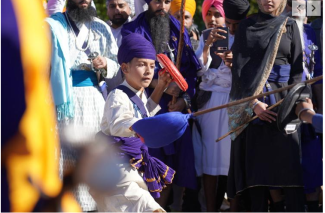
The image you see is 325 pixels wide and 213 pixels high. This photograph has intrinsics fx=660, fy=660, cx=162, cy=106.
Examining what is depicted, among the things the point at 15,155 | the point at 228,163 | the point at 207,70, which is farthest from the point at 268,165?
the point at 15,155

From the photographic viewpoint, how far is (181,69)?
6.02 metres

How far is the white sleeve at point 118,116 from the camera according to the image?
4125 mm

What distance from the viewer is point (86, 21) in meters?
5.94

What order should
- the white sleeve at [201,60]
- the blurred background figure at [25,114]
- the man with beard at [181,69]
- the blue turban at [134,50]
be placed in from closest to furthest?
the blurred background figure at [25,114] → the blue turban at [134,50] → the man with beard at [181,69] → the white sleeve at [201,60]

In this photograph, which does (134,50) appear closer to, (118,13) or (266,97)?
(266,97)

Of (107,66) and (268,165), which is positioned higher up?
(107,66)

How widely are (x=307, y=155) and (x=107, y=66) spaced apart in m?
1.90

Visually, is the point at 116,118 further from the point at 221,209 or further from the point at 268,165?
the point at 221,209

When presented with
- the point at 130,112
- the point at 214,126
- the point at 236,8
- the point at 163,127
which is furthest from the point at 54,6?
the point at 163,127

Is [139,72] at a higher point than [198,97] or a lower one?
higher

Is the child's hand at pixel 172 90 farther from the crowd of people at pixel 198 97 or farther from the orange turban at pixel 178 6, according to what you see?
the orange turban at pixel 178 6

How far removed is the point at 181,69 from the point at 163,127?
2236mm

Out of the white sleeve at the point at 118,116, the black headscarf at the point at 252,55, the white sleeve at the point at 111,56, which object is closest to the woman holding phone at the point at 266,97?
the black headscarf at the point at 252,55

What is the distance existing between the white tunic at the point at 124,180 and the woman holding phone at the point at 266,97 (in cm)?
129
